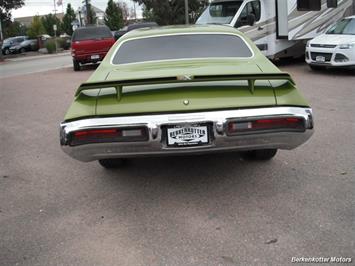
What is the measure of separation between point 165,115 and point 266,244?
129 centimetres

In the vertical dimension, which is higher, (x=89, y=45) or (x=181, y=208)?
(x=89, y=45)

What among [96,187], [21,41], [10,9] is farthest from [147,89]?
[21,41]

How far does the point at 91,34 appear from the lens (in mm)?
20047

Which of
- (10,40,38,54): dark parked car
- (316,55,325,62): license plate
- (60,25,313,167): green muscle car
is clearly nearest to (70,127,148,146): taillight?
(60,25,313,167): green muscle car

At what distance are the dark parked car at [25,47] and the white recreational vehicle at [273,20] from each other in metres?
35.1

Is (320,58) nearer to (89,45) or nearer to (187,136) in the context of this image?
(89,45)

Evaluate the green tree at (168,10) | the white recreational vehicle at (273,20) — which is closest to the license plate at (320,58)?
the white recreational vehicle at (273,20)

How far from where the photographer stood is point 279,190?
452 centimetres

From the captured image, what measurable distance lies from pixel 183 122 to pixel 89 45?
53.2 ft

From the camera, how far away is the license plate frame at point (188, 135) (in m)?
3.91

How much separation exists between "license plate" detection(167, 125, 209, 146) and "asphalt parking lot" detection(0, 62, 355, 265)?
2.04 feet

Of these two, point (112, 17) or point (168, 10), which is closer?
point (168, 10)

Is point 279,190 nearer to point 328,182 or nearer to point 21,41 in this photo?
point 328,182

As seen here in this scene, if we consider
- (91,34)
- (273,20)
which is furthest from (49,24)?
(273,20)
